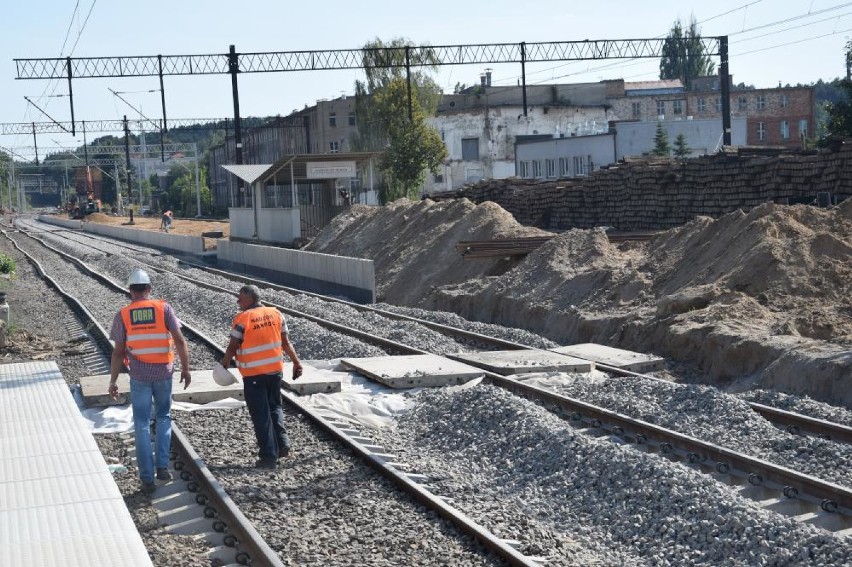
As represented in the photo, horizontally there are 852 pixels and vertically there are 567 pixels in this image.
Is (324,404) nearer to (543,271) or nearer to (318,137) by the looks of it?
(543,271)

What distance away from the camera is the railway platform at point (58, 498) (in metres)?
6.48

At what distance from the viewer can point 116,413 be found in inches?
518

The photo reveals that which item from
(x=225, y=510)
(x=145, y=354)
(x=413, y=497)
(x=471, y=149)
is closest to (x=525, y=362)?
(x=413, y=497)

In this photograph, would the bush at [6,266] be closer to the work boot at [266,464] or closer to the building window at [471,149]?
the work boot at [266,464]

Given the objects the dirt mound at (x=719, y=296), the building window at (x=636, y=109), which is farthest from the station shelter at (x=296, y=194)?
the building window at (x=636, y=109)

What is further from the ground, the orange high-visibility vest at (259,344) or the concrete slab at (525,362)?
the orange high-visibility vest at (259,344)

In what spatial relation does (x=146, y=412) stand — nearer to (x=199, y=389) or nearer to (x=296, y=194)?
(x=199, y=389)

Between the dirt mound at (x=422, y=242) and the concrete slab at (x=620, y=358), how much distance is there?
10.7m

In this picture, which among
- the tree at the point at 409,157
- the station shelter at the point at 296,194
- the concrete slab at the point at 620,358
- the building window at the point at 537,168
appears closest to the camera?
the concrete slab at the point at 620,358

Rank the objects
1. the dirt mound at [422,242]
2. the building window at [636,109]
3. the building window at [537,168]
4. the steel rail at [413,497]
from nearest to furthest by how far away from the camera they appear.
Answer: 1. the steel rail at [413,497]
2. the dirt mound at [422,242]
3. the building window at [537,168]
4. the building window at [636,109]

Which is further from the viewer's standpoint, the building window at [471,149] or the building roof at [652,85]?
the building roof at [652,85]

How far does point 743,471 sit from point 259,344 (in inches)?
178

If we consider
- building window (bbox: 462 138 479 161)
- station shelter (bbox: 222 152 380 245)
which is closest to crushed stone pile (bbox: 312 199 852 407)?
station shelter (bbox: 222 152 380 245)

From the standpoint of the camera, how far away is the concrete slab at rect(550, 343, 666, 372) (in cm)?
1664
